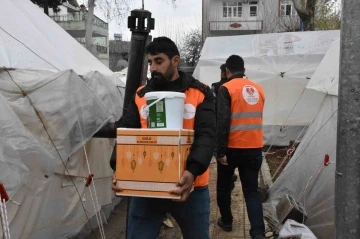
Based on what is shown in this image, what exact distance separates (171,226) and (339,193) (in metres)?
3.54

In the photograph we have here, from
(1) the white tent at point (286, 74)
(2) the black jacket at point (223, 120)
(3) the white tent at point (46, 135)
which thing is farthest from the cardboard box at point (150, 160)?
(1) the white tent at point (286, 74)

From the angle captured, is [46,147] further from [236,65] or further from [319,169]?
[319,169]

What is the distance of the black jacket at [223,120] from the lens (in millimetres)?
4480

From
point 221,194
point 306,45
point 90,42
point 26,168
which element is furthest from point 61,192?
point 90,42

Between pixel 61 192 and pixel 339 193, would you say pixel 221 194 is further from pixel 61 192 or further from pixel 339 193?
pixel 339 193

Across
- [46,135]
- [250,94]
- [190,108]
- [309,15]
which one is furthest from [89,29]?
[190,108]

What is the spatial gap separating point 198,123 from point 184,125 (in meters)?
0.09

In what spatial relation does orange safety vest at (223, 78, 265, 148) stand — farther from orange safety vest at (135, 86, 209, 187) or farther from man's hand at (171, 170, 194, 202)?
man's hand at (171, 170, 194, 202)

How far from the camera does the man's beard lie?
111 inches

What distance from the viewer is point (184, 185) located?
250cm

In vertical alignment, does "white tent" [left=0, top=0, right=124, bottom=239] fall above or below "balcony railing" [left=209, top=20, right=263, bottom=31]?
below

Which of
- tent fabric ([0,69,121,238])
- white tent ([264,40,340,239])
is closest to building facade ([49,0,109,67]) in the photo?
white tent ([264,40,340,239])

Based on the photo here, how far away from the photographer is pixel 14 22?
514cm

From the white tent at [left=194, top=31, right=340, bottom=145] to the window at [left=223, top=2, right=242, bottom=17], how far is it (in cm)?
3560
